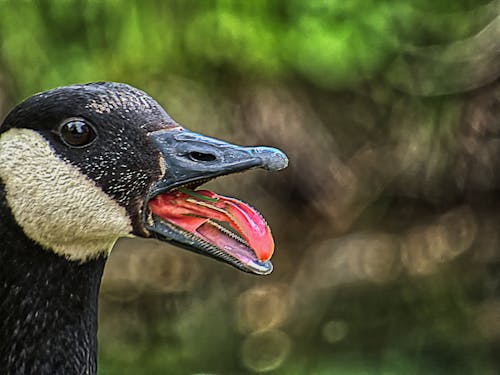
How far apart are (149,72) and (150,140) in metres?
3.67

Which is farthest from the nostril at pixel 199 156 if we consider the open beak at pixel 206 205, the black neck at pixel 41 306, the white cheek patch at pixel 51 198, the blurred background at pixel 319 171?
the blurred background at pixel 319 171

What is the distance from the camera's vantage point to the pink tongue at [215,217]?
228cm

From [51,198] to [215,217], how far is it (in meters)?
0.43

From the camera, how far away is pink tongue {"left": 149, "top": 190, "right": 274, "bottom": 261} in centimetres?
228

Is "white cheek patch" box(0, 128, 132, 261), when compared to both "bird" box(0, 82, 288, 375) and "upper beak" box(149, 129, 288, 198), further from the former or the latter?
"upper beak" box(149, 129, 288, 198)

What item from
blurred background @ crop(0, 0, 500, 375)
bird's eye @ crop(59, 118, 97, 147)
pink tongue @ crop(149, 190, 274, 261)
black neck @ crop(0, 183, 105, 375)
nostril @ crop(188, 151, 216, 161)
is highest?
bird's eye @ crop(59, 118, 97, 147)

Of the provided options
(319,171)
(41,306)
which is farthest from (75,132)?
(319,171)

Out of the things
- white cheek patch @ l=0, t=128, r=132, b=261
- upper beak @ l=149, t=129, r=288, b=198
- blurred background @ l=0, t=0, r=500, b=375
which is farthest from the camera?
blurred background @ l=0, t=0, r=500, b=375

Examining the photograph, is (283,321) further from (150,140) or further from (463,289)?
(150,140)

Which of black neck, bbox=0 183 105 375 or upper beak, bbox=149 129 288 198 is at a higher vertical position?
upper beak, bbox=149 129 288 198

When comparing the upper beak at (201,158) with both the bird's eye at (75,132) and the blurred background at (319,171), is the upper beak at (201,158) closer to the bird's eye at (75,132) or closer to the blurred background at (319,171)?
the bird's eye at (75,132)

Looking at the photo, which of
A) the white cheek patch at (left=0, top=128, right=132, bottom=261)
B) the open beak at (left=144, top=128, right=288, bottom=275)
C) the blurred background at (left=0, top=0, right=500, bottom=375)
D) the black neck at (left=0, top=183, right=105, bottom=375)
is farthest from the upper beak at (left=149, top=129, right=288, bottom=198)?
the blurred background at (left=0, top=0, right=500, bottom=375)

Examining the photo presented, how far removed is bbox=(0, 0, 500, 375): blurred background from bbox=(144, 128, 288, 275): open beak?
11.3 ft

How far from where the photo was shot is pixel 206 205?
2344mm
